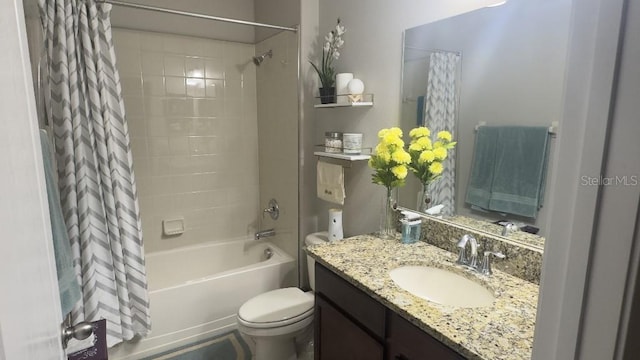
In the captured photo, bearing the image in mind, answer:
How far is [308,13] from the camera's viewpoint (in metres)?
2.23

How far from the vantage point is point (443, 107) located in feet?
5.14

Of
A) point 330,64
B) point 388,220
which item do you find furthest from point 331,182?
point 330,64

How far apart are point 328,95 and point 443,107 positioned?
71 centimetres

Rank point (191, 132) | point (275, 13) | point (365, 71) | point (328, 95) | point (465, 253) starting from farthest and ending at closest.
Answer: point (191, 132)
point (275, 13)
point (328, 95)
point (365, 71)
point (465, 253)

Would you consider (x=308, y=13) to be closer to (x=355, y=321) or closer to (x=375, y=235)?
(x=375, y=235)

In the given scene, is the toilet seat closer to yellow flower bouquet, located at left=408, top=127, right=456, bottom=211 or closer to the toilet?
the toilet

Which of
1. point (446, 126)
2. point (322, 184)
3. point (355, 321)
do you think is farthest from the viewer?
point (322, 184)

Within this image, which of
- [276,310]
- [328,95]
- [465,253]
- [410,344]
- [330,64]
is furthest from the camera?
[330,64]

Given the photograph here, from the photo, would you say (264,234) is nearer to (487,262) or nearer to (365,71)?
(365,71)

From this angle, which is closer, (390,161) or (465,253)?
(465,253)

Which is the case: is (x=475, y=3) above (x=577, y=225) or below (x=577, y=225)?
above

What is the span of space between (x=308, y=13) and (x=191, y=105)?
114cm

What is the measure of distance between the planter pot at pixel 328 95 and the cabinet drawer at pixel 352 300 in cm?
98

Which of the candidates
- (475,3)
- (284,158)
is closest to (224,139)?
(284,158)
